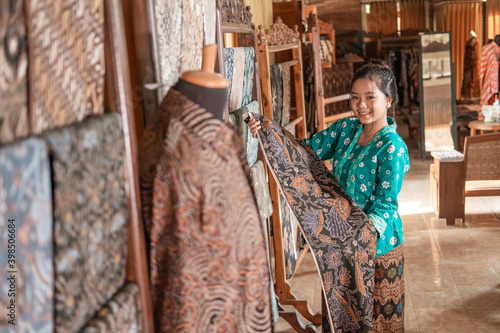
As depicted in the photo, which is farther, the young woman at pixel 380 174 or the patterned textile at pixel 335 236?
the young woman at pixel 380 174

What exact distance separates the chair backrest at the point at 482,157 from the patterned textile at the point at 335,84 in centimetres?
125

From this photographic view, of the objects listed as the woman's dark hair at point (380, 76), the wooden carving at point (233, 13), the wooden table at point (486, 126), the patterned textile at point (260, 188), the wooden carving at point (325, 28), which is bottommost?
the wooden table at point (486, 126)

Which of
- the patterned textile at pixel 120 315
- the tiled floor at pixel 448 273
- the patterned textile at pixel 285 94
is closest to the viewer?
the patterned textile at pixel 120 315

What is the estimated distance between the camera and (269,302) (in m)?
1.15

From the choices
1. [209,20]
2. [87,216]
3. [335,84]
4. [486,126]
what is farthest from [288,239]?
[486,126]

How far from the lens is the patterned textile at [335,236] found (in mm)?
2133

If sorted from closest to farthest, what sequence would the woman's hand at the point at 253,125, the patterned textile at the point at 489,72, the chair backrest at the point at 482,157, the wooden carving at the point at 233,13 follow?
the wooden carving at the point at 233,13 → the woman's hand at the point at 253,125 → the chair backrest at the point at 482,157 → the patterned textile at the point at 489,72

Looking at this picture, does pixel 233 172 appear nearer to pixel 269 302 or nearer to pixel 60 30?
pixel 269 302

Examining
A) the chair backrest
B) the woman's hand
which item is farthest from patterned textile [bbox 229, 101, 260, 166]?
the chair backrest

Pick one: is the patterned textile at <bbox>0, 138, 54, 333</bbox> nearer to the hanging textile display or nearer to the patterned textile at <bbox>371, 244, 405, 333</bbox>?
the hanging textile display

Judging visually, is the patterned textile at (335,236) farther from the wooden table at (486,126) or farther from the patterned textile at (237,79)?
the wooden table at (486,126)

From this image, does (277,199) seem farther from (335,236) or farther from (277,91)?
(335,236)

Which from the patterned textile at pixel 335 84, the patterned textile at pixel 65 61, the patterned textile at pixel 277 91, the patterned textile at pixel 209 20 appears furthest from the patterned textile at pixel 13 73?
the patterned textile at pixel 335 84

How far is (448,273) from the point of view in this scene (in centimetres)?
395
